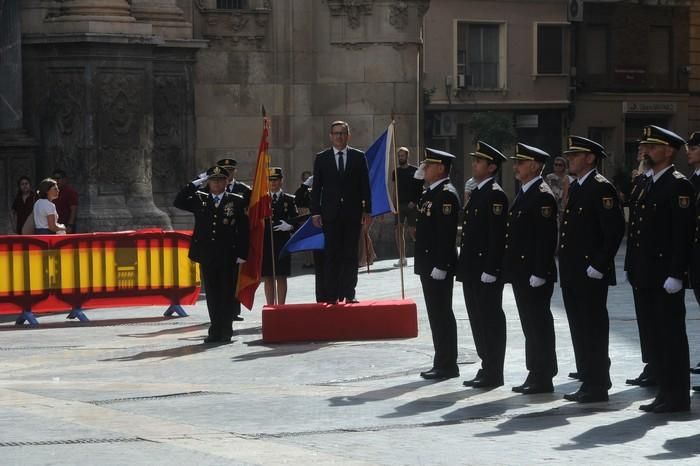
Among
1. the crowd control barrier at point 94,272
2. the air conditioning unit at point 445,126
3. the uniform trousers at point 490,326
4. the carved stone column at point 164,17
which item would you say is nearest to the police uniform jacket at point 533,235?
the uniform trousers at point 490,326

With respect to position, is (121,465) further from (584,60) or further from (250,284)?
(584,60)

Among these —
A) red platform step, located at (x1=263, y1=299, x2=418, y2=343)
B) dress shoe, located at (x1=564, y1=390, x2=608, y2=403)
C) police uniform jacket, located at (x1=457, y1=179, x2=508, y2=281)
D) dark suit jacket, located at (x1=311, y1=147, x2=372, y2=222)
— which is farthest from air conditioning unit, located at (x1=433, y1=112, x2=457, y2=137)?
dress shoe, located at (x1=564, y1=390, x2=608, y2=403)

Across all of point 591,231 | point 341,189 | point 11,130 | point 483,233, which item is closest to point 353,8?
point 11,130

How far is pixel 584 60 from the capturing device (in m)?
57.6

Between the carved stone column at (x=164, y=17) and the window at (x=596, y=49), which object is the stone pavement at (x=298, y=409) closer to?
the carved stone column at (x=164, y=17)

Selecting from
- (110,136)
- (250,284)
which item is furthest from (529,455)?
(110,136)

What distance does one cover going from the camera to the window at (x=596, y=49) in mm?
57750

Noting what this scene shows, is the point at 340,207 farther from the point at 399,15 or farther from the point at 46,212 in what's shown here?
the point at 399,15

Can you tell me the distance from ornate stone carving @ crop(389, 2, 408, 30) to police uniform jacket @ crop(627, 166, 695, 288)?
1720 cm

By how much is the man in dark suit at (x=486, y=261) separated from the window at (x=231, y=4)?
617 inches

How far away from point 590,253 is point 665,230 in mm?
774

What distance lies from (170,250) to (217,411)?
8624 millimetres

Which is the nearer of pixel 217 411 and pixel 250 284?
pixel 217 411

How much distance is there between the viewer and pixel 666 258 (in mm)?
12516
